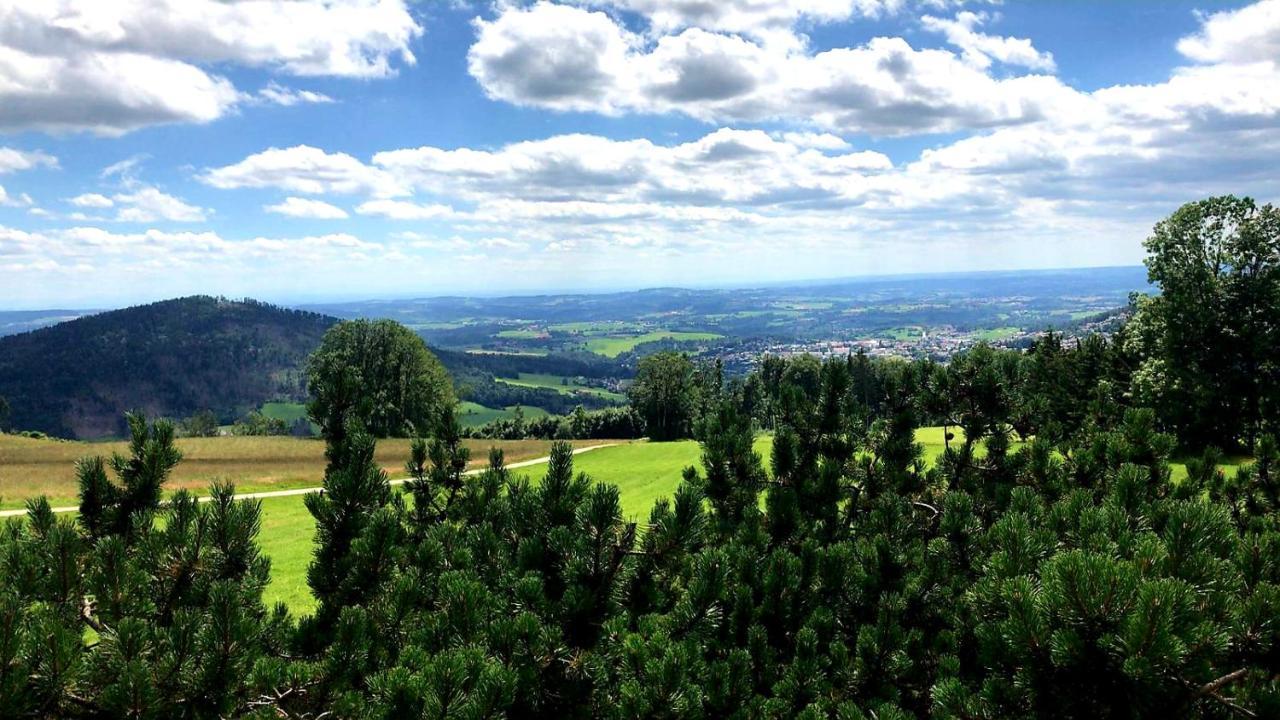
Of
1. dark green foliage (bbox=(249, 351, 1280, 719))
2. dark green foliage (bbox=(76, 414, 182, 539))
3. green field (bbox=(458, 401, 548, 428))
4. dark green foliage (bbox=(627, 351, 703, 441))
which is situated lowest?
green field (bbox=(458, 401, 548, 428))

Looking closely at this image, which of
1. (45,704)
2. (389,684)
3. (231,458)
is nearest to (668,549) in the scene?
(389,684)

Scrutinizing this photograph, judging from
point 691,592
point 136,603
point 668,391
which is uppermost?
point 136,603

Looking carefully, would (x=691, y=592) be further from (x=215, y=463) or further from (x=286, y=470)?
(x=215, y=463)

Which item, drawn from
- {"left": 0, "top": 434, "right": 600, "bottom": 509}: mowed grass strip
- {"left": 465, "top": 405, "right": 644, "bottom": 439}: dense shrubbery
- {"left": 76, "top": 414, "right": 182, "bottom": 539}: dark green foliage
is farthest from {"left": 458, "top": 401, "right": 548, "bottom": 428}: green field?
{"left": 76, "top": 414, "right": 182, "bottom": 539}: dark green foliage

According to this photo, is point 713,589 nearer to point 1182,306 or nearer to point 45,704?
point 45,704

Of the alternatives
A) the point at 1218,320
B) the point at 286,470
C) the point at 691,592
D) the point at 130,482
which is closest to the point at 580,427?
the point at 286,470

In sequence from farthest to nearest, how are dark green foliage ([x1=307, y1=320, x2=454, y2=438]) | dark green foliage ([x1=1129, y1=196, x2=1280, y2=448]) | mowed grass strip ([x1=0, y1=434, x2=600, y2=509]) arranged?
1. dark green foliage ([x1=307, y1=320, x2=454, y2=438])
2. mowed grass strip ([x1=0, y1=434, x2=600, y2=509])
3. dark green foliage ([x1=1129, y1=196, x2=1280, y2=448])

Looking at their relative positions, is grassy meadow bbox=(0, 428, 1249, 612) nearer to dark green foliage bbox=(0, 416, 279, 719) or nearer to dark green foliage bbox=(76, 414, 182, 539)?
dark green foliage bbox=(76, 414, 182, 539)

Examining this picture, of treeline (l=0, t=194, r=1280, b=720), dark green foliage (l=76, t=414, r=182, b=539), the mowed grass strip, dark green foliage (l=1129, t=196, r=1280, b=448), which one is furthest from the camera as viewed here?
the mowed grass strip
